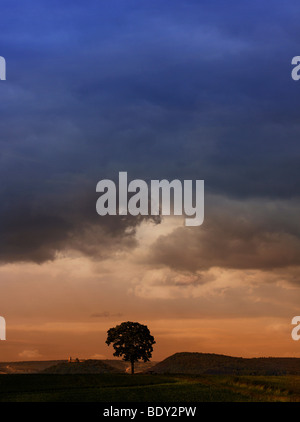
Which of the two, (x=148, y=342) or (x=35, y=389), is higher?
(x=148, y=342)

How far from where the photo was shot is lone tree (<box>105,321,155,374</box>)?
15338 centimetres

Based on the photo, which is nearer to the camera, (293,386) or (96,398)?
(96,398)

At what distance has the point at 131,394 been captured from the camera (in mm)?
76812

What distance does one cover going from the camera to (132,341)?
154 metres

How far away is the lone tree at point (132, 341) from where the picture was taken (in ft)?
503
